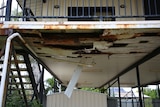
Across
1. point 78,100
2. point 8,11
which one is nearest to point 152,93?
point 78,100

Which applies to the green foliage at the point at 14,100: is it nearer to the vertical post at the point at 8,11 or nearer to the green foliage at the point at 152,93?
the vertical post at the point at 8,11

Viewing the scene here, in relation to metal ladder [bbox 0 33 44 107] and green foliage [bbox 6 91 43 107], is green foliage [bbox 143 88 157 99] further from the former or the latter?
green foliage [bbox 6 91 43 107]

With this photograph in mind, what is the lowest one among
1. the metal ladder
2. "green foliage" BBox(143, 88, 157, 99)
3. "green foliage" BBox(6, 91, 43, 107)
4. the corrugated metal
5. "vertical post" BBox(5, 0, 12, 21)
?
"green foliage" BBox(143, 88, 157, 99)

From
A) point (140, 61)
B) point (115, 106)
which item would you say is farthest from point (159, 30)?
point (115, 106)

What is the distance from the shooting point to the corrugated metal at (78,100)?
314 inches

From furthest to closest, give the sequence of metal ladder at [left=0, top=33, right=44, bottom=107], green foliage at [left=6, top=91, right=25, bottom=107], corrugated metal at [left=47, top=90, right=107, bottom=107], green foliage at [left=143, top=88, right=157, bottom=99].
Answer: green foliage at [left=143, top=88, right=157, bottom=99] < corrugated metal at [left=47, top=90, right=107, bottom=107] < green foliage at [left=6, top=91, right=25, bottom=107] < metal ladder at [left=0, top=33, right=44, bottom=107]

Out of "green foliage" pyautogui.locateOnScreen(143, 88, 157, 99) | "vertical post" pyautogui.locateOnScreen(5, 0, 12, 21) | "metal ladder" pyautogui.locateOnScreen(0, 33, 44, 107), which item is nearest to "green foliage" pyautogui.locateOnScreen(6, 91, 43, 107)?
"metal ladder" pyautogui.locateOnScreen(0, 33, 44, 107)

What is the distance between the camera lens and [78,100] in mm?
8305

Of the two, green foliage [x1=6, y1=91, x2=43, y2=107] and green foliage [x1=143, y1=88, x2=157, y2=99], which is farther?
green foliage [x1=143, y1=88, x2=157, y2=99]

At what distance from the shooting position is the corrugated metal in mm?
7969

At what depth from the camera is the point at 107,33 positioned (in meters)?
3.47

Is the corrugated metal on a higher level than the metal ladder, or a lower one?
lower

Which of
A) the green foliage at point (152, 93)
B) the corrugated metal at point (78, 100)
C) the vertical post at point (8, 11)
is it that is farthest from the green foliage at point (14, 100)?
the green foliage at point (152, 93)

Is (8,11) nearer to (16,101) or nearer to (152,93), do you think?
(16,101)
